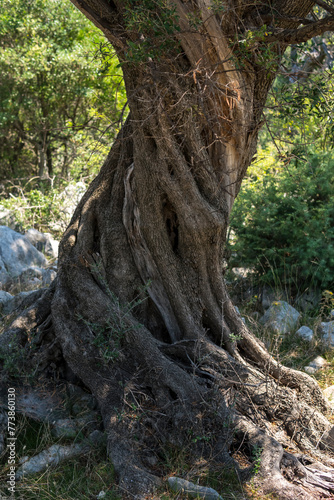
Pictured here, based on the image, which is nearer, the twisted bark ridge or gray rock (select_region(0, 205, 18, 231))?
the twisted bark ridge

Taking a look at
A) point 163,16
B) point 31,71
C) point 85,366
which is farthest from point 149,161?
point 31,71

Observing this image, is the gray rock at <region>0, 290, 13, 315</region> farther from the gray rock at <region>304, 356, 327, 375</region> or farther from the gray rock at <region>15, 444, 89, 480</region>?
the gray rock at <region>304, 356, 327, 375</region>

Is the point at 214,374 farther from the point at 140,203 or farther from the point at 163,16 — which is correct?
the point at 163,16

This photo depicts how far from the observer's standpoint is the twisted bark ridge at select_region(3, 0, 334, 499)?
3264 mm

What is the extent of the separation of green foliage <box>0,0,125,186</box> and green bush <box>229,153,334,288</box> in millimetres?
4272

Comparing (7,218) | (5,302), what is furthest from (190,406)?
(7,218)

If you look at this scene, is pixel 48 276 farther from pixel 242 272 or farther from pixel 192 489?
pixel 192 489

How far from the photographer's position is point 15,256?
24.3 feet

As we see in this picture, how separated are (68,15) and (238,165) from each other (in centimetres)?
870

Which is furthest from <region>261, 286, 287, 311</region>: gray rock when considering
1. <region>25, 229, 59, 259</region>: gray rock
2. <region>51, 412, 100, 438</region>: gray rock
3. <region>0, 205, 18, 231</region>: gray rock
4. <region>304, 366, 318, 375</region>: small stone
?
<region>0, 205, 18, 231</region>: gray rock

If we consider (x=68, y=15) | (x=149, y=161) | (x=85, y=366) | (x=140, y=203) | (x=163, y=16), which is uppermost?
(x=68, y=15)

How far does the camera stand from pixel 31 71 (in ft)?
34.8

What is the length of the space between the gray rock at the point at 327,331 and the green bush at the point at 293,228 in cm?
81

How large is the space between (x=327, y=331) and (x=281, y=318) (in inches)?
22.2
